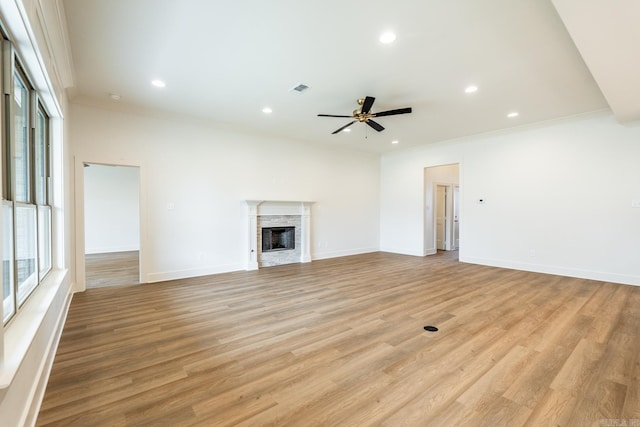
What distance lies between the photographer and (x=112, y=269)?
227 inches

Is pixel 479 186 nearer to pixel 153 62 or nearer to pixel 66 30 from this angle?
pixel 153 62

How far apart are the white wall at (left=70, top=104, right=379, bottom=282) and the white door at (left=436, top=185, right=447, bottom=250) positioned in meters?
3.34

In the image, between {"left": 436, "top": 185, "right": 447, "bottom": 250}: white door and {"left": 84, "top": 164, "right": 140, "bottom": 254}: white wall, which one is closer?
{"left": 84, "top": 164, "right": 140, "bottom": 254}: white wall

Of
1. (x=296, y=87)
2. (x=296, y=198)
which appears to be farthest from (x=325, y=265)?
(x=296, y=87)

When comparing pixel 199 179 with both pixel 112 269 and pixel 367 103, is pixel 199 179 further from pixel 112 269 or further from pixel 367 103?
pixel 367 103

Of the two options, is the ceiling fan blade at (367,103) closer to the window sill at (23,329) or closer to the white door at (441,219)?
the window sill at (23,329)

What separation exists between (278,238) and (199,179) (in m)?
2.11

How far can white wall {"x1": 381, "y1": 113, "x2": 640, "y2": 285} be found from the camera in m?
4.62

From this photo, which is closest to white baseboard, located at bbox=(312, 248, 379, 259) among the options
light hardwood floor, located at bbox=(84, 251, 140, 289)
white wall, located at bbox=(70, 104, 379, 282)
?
white wall, located at bbox=(70, 104, 379, 282)

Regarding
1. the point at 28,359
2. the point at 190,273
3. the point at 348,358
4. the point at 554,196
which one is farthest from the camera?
the point at 554,196

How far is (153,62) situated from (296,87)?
165 centimetres

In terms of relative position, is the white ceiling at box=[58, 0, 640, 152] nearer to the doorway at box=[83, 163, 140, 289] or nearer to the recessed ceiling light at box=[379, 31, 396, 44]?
the recessed ceiling light at box=[379, 31, 396, 44]

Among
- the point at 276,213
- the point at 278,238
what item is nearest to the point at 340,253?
the point at 278,238

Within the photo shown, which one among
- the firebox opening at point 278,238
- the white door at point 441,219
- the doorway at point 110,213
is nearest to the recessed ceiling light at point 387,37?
the firebox opening at point 278,238
